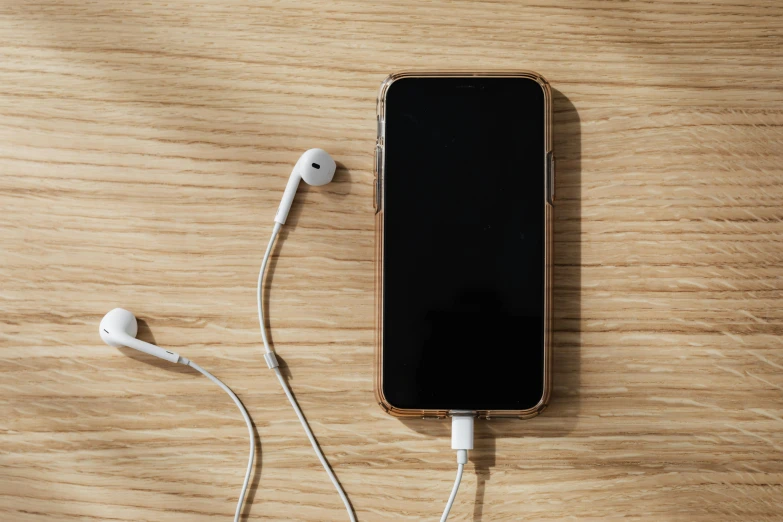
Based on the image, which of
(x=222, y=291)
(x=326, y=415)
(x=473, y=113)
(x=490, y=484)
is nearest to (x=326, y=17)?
(x=473, y=113)

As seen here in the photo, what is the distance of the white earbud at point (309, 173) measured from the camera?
23.7 inches

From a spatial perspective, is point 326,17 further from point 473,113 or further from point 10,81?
point 10,81

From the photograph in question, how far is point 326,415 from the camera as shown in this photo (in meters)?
0.62

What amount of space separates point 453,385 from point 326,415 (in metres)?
0.14

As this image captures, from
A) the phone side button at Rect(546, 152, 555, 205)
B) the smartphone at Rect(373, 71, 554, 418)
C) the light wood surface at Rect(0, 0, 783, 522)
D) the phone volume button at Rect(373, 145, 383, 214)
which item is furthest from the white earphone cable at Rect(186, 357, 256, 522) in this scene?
the phone side button at Rect(546, 152, 555, 205)

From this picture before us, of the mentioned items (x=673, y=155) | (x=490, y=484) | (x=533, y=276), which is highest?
(x=673, y=155)

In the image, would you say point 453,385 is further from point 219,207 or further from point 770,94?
point 770,94

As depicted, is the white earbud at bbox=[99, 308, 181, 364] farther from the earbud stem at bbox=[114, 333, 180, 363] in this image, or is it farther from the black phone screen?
the black phone screen

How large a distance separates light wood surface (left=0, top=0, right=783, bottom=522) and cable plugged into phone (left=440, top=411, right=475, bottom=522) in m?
0.02

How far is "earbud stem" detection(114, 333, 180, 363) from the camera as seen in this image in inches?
23.8

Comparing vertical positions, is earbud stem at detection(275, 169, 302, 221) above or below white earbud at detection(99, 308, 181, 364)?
above

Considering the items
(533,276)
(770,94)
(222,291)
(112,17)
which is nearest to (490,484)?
(533,276)

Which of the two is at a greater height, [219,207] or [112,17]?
[112,17]

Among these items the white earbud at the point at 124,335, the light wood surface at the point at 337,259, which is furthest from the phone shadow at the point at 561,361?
the white earbud at the point at 124,335
